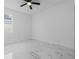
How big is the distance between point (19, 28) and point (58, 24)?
3284mm

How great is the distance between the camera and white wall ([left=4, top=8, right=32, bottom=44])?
4.63 meters

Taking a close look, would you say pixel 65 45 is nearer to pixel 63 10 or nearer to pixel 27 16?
pixel 63 10

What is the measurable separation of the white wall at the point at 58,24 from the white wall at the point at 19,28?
112 cm

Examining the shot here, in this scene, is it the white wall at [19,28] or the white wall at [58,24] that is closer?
the white wall at [58,24]

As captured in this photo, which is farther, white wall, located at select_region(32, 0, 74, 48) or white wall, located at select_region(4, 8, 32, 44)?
white wall, located at select_region(4, 8, 32, 44)

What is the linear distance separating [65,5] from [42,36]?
2.81 m

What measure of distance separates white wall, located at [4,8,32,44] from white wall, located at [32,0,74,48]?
3.67 ft

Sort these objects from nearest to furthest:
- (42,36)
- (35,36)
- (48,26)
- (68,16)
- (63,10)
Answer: (68,16) < (63,10) < (48,26) < (42,36) < (35,36)

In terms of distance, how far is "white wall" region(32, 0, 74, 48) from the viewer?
129 inches

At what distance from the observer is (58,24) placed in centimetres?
A: 383

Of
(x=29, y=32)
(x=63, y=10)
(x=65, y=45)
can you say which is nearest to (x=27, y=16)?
(x=29, y=32)

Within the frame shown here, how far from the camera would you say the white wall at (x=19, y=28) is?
4.63m

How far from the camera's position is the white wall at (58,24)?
3272 mm

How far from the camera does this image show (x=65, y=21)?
3.48 metres
